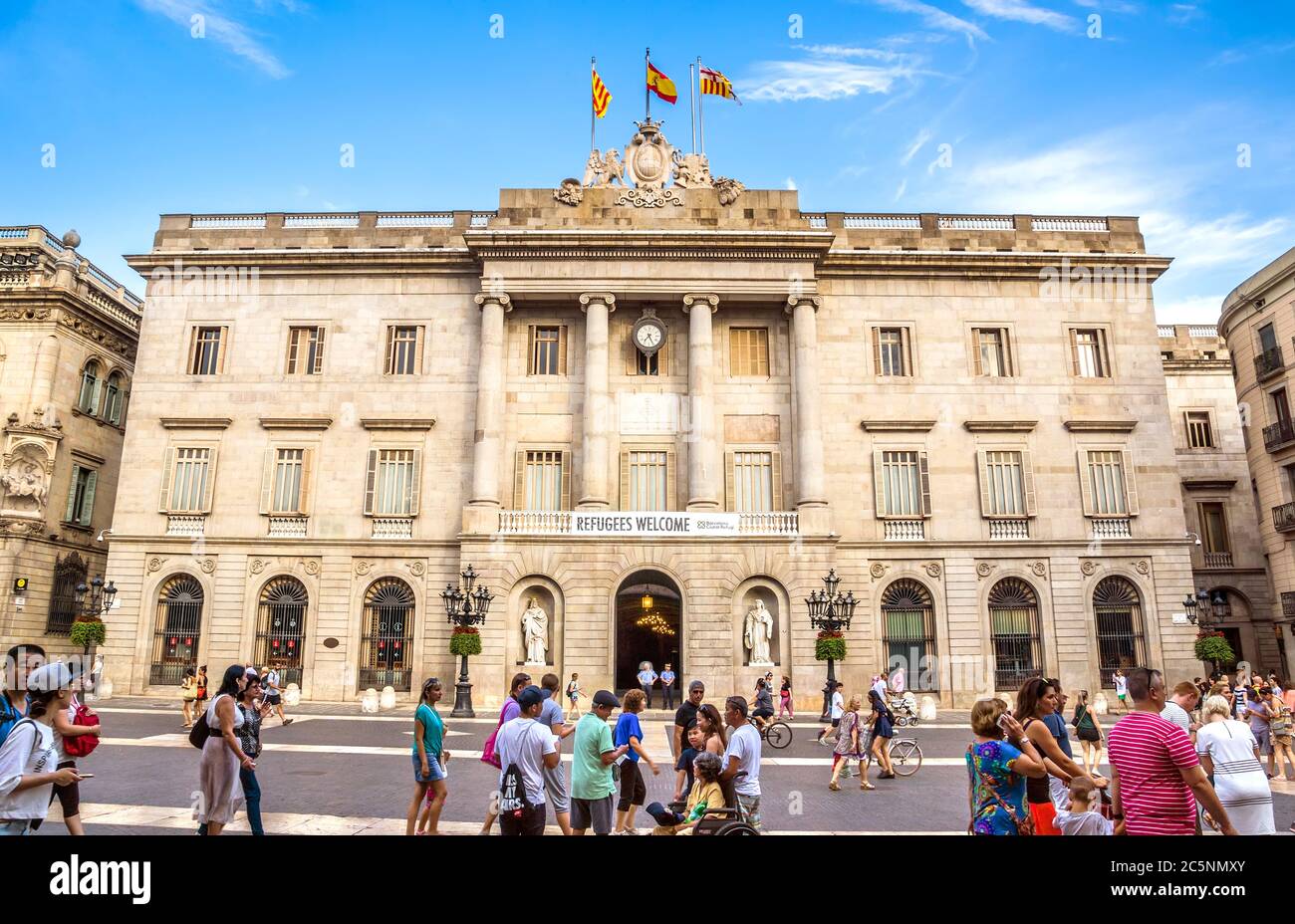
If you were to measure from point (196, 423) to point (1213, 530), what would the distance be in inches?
1788

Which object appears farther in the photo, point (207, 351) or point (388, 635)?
point (207, 351)

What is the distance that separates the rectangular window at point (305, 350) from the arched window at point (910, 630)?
77.2 ft

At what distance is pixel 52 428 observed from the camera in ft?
107

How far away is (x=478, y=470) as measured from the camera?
2912 centimetres

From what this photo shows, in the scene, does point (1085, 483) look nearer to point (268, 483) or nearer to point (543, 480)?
point (543, 480)

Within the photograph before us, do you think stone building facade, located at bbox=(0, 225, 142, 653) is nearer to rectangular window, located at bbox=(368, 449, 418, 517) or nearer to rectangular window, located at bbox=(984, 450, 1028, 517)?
rectangular window, located at bbox=(368, 449, 418, 517)

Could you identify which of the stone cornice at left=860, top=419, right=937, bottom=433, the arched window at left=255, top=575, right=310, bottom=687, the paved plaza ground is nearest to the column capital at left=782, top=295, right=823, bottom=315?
the stone cornice at left=860, top=419, right=937, bottom=433

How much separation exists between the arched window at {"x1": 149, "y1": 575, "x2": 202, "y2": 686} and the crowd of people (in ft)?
98.0

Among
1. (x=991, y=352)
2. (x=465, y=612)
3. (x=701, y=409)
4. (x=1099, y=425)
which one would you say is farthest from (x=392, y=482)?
(x=1099, y=425)

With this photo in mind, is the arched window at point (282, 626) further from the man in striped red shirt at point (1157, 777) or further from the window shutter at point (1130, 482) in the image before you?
the window shutter at point (1130, 482)

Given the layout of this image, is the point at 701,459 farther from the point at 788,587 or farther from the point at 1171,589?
the point at 1171,589
